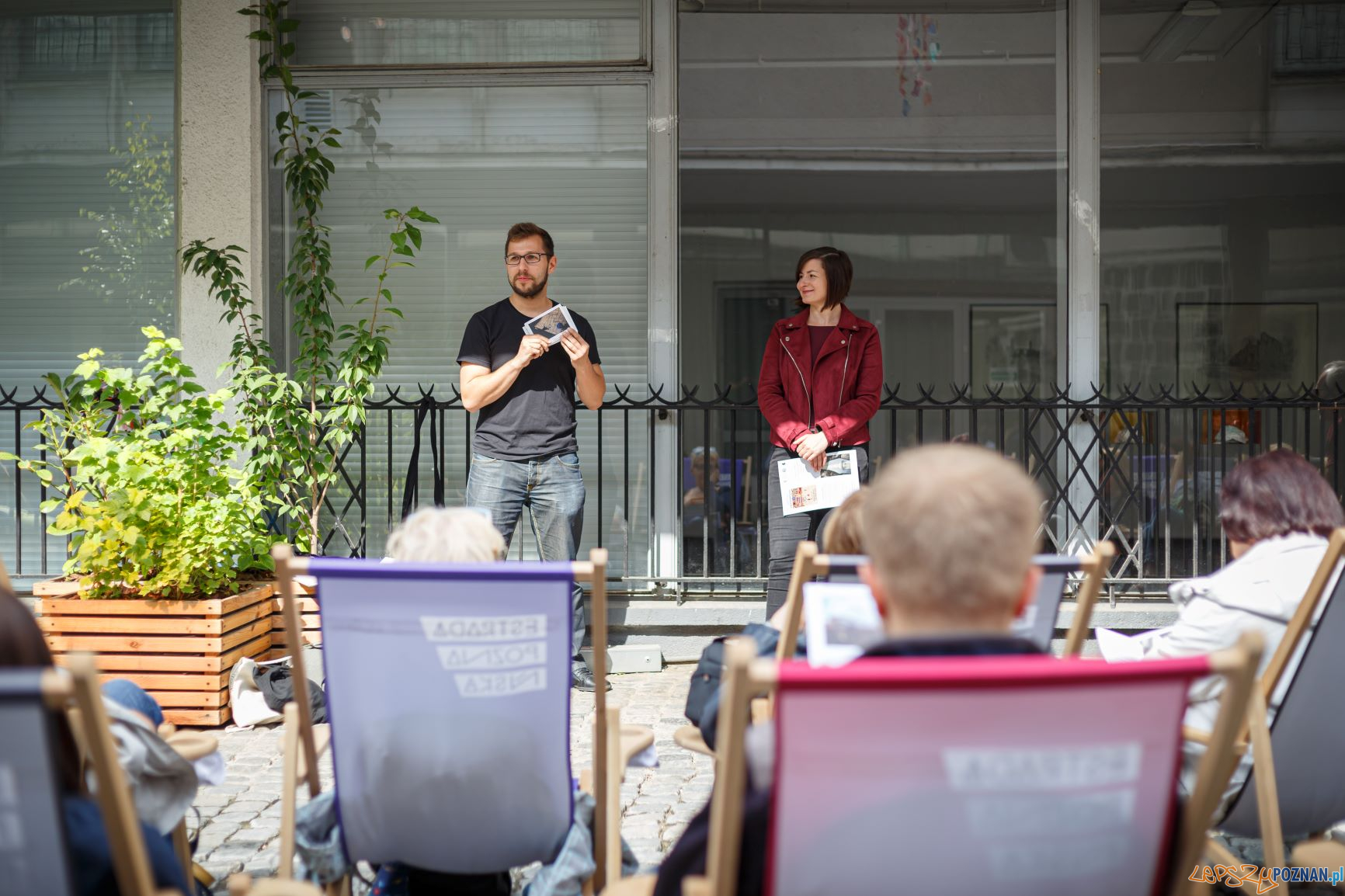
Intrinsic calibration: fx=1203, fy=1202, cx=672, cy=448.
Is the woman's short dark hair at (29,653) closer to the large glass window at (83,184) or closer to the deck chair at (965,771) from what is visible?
the deck chair at (965,771)

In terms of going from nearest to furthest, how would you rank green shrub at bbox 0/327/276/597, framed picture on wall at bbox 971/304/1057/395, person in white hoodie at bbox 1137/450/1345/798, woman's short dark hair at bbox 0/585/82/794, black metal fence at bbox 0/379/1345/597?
woman's short dark hair at bbox 0/585/82/794 < person in white hoodie at bbox 1137/450/1345/798 < green shrub at bbox 0/327/276/597 < black metal fence at bbox 0/379/1345/597 < framed picture on wall at bbox 971/304/1057/395

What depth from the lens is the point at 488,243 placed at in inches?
249

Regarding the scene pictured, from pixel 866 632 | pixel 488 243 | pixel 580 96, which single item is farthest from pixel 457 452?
pixel 866 632

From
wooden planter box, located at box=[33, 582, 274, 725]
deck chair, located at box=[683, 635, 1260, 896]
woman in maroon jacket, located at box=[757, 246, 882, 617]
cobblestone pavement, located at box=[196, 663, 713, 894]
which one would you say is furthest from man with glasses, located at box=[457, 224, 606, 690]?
deck chair, located at box=[683, 635, 1260, 896]

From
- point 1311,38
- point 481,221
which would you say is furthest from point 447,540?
point 1311,38

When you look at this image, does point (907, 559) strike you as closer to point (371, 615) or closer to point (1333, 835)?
point (371, 615)

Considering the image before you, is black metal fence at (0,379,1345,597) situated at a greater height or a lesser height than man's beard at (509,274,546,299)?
lesser

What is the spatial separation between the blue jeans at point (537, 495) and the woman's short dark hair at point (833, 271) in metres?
1.34

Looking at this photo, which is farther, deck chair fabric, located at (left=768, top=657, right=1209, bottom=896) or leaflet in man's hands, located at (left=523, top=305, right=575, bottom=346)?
leaflet in man's hands, located at (left=523, top=305, right=575, bottom=346)

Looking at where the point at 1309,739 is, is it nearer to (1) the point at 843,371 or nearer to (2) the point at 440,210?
(1) the point at 843,371

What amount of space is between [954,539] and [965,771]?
27 cm

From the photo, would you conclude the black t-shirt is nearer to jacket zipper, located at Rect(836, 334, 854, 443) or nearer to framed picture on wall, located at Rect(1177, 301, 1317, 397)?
jacket zipper, located at Rect(836, 334, 854, 443)

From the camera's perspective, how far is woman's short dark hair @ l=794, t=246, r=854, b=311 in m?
5.15

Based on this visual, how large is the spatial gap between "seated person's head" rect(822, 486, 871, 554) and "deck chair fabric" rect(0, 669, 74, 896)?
163 cm
